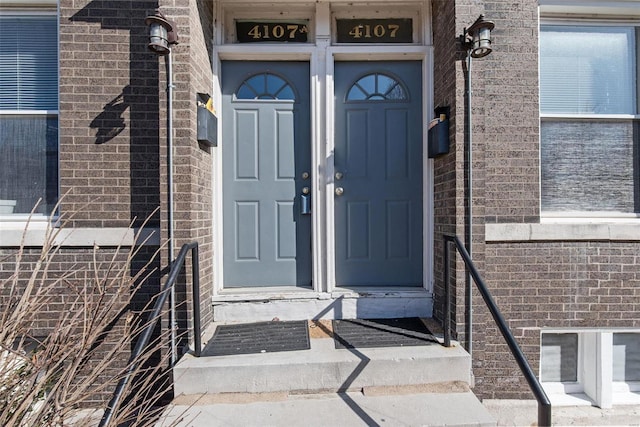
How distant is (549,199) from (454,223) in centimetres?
118

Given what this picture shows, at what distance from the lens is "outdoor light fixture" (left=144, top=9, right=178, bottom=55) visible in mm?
2668

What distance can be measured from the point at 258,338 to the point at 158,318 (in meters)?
1.01

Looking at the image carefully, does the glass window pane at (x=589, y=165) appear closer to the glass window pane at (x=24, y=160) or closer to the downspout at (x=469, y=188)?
the downspout at (x=469, y=188)

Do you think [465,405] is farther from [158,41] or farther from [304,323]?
[158,41]

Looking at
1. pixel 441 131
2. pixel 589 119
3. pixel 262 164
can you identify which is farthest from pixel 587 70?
pixel 262 164

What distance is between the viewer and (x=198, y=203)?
302 cm

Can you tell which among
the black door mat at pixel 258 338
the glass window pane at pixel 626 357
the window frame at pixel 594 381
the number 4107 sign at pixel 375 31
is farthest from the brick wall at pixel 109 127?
the glass window pane at pixel 626 357

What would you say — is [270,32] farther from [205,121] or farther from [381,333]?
[381,333]

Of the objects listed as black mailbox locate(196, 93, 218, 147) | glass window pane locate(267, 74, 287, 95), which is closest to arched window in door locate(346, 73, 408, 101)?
glass window pane locate(267, 74, 287, 95)

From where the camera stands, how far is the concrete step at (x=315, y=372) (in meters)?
2.55

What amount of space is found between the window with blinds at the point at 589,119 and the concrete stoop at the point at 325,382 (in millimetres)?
1954

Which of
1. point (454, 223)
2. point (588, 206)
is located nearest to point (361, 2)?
point (454, 223)

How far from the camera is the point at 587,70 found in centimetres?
347

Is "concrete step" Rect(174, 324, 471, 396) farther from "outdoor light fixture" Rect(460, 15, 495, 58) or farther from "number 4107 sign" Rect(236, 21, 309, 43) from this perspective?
"number 4107 sign" Rect(236, 21, 309, 43)
